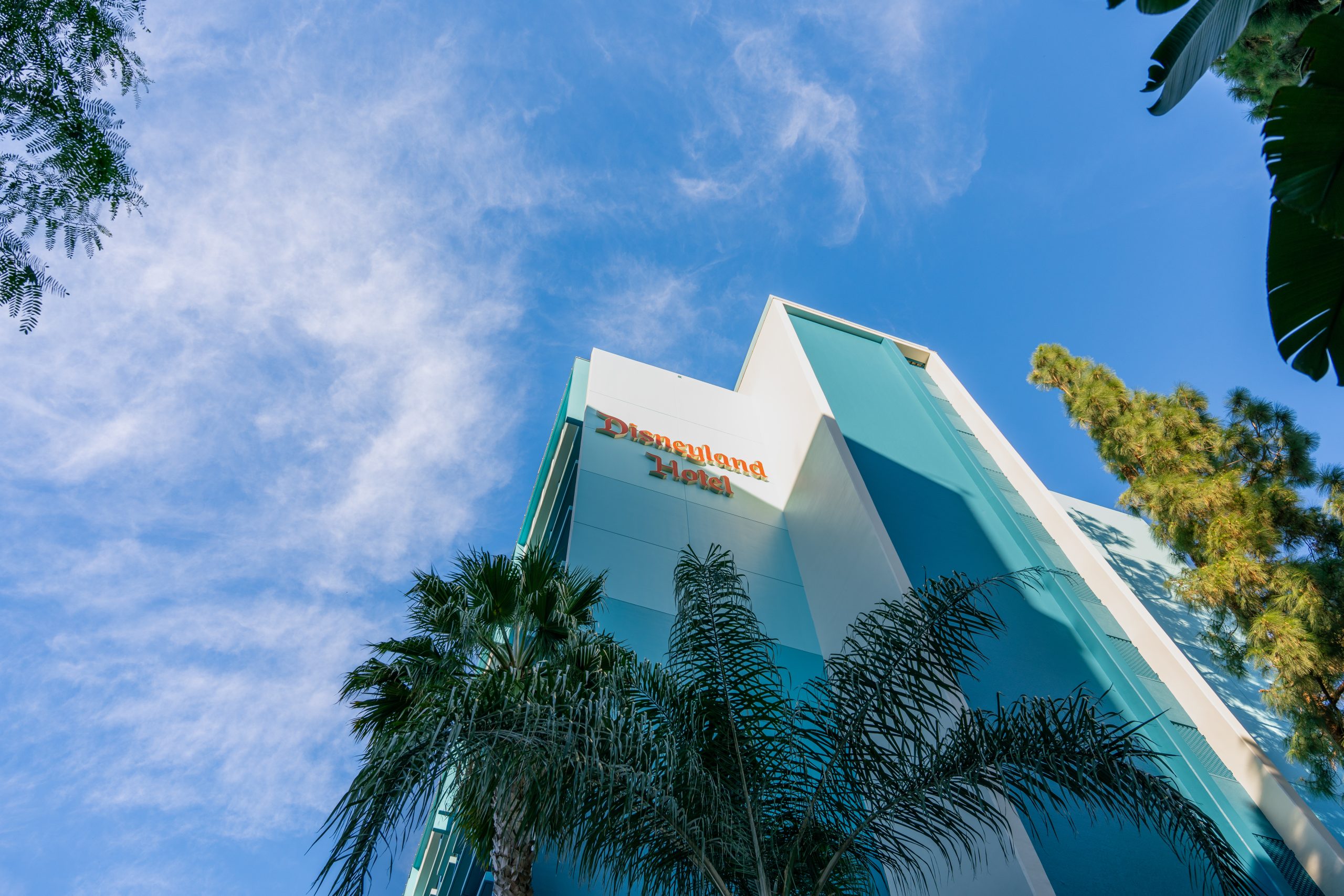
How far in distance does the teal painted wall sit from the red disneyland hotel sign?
248cm

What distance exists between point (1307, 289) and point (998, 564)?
1068cm

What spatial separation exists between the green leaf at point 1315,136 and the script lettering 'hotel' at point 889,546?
708 centimetres

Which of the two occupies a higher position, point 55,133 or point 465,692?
point 55,133

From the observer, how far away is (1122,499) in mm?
11984

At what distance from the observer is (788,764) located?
641cm

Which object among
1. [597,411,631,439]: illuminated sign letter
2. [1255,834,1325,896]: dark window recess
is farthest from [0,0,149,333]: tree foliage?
[1255,834,1325,896]: dark window recess

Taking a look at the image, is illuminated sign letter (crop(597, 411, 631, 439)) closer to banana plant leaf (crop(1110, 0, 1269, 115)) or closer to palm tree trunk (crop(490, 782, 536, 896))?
palm tree trunk (crop(490, 782, 536, 896))

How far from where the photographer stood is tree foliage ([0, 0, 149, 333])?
4.74 meters

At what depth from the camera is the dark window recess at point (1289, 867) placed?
883cm

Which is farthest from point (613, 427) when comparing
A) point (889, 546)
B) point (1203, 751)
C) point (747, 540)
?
point (1203, 751)

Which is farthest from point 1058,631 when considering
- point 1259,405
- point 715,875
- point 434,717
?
point 434,717

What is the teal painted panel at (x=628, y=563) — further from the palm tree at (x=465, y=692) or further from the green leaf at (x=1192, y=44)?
the green leaf at (x=1192, y=44)

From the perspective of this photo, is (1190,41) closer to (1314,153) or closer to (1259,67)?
(1314,153)

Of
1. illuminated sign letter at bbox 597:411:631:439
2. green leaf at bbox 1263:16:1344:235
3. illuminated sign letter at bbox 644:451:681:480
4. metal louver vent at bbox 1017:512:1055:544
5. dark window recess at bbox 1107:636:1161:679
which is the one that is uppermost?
illuminated sign letter at bbox 597:411:631:439
